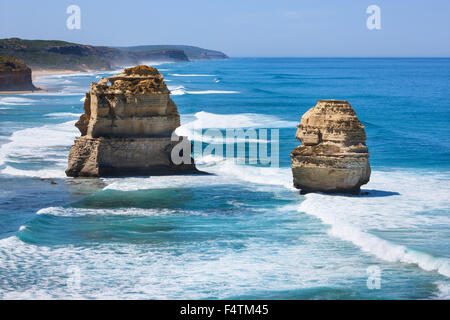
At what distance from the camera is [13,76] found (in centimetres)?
7138

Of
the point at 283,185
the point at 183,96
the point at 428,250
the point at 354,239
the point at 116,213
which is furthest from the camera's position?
the point at 183,96

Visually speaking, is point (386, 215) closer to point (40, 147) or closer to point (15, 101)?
point (40, 147)

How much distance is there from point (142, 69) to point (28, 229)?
921 cm

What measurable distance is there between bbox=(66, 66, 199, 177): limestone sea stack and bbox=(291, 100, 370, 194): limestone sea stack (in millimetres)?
5408

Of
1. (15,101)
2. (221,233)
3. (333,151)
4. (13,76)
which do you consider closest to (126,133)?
(333,151)

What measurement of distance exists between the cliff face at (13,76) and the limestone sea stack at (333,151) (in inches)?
2221

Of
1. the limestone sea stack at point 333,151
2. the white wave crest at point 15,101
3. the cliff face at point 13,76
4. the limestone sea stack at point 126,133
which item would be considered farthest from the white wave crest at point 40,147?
the cliff face at point 13,76

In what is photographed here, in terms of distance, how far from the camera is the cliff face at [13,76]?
232ft

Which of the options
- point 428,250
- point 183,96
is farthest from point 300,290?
point 183,96

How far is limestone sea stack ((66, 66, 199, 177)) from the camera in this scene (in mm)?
23047

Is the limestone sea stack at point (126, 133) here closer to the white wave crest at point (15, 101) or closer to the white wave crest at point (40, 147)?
the white wave crest at point (40, 147)

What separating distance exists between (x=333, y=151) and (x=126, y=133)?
746cm
